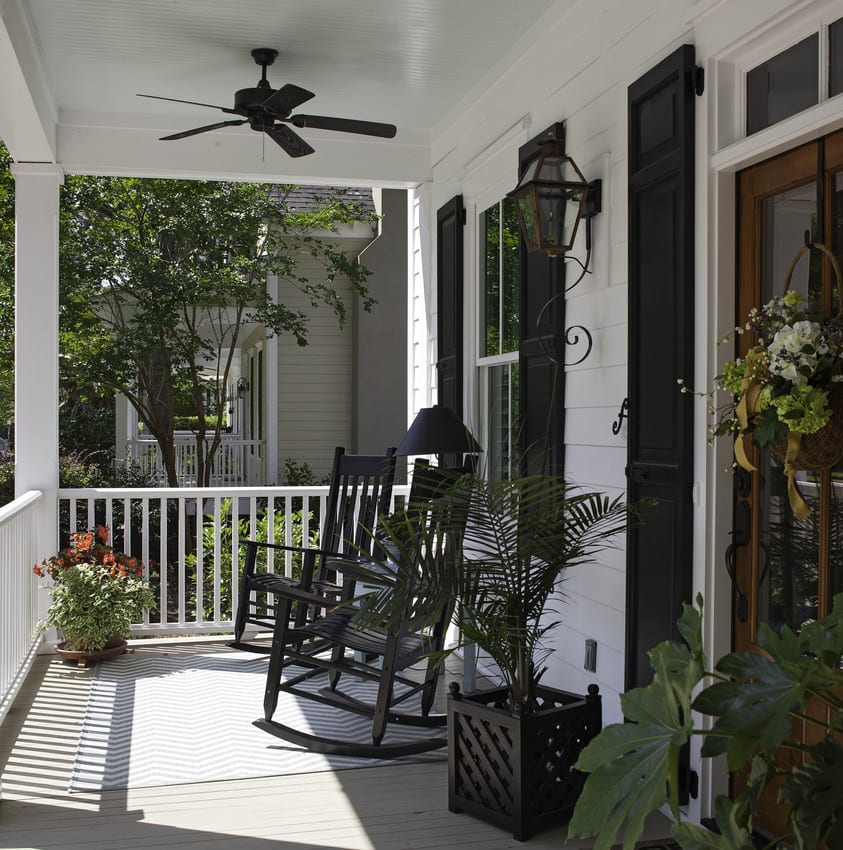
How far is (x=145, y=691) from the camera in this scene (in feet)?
15.6

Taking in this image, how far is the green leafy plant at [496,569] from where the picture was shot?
310cm

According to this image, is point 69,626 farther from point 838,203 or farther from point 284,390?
point 284,390

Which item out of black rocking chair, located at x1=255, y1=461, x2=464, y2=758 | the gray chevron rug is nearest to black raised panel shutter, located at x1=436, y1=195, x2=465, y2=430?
black rocking chair, located at x1=255, y1=461, x2=464, y2=758

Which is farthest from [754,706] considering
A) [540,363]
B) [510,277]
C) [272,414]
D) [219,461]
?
[219,461]

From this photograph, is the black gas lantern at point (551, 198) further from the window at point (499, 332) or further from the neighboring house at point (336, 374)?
the neighboring house at point (336, 374)

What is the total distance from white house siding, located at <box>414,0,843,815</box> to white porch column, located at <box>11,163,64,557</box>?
2279 mm

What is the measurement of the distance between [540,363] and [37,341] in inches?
112

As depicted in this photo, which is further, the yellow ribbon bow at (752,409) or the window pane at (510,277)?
the window pane at (510,277)

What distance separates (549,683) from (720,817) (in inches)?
111

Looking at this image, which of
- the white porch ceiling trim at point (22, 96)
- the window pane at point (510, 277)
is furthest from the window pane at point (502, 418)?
Result: the white porch ceiling trim at point (22, 96)

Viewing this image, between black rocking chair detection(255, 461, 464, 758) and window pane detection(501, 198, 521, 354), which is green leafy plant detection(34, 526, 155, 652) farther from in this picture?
window pane detection(501, 198, 521, 354)

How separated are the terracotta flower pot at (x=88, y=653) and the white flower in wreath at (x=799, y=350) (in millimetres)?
4085

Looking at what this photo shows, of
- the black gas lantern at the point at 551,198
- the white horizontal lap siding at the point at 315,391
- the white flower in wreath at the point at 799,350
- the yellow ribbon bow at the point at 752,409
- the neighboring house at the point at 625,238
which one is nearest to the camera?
the white flower in wreath at the point at 799,350

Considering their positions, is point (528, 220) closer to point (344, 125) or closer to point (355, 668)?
Answer: point (344, 125)
